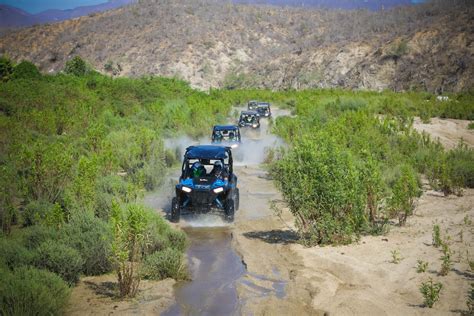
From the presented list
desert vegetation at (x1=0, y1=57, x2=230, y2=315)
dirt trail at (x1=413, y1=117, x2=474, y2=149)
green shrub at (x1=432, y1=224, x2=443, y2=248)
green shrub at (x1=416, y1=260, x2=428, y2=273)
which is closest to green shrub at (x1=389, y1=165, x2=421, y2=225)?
green shrub at (x1=432, y1=224, x2=443, y2=248)

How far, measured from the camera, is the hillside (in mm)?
73625

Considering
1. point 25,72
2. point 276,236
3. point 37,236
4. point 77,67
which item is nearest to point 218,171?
point 276,236

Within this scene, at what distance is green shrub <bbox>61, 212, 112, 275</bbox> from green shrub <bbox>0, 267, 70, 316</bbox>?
5.31 feet

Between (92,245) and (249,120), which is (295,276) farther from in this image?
(249,120)

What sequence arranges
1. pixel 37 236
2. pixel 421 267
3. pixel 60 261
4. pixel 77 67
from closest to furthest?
pixel 60 261 < pixel 421 267 < pixel 37 236 < pixel 77 67

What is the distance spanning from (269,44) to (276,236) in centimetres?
11086

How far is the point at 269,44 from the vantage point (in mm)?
119938

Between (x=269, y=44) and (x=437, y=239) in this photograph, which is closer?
(x=437, y=239)

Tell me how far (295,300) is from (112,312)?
10.0 ft

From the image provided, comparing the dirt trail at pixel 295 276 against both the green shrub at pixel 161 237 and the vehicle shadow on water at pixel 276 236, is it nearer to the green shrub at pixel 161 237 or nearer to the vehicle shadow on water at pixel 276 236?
the vehicle shadow on water at pixel 276 236

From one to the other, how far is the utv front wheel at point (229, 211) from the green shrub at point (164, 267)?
3.98m

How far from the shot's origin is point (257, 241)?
1253 cm

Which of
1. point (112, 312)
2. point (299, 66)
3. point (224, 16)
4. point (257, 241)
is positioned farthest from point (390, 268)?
point (224, 16)

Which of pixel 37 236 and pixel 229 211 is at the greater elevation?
pixel 37 236
